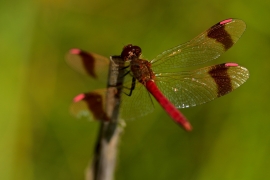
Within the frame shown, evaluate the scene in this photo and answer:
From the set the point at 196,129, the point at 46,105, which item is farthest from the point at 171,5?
the point at 46,105

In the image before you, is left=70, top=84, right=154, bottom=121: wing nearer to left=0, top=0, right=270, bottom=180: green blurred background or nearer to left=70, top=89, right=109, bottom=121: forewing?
left=70, top=89, right=109, bottom=121: forewing

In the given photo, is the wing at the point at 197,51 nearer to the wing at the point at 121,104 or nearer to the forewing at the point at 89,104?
the wing at the point at 121,104

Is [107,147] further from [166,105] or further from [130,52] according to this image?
[130,52]

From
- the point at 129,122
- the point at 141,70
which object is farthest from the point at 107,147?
the point at 129,122

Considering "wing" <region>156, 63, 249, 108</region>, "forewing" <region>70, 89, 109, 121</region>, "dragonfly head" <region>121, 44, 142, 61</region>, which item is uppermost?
"dragonfly head" <region>121, 44, 142, 61</region>

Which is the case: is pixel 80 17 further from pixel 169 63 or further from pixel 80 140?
pixel 169 63

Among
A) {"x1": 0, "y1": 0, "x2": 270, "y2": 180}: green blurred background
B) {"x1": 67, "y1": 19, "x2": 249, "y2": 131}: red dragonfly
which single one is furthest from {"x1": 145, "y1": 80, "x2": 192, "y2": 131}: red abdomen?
{"x1": 0, "y1": 0, "x2": 270, "y2": 180}: green blurred background

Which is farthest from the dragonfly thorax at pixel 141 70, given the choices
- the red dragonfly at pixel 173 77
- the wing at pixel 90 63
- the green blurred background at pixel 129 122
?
the green blurred background at pixel 129 122
